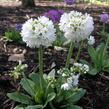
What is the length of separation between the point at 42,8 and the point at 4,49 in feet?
10.6

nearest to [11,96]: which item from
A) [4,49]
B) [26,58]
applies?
[26,58]

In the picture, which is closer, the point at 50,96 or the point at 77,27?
the point at 77,27

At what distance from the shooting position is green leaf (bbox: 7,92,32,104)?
3.53 meters

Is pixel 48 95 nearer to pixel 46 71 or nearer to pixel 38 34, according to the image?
pixel 38 34

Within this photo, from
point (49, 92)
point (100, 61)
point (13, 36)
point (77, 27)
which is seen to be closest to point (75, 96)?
point (49, 92)

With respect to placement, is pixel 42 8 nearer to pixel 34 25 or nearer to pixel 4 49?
pixel 4 49

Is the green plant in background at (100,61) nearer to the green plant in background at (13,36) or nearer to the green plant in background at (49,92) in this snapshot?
the green plant in background at (49,92)

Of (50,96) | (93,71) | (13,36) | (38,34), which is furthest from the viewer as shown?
(13,36)

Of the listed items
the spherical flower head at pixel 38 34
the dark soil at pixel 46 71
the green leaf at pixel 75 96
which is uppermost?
the spherical flower head at pixel 38 34

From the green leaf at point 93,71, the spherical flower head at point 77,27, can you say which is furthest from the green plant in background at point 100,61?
the spherical flower head at point 77,27

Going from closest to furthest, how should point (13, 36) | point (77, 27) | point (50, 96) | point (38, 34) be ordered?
point (38, 34), point (77, 27), point (50, 96), point (13, 36)

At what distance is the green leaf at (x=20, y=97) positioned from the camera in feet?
11.6

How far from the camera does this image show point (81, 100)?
3.88m

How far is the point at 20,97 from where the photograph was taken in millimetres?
3572
